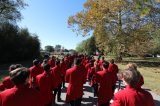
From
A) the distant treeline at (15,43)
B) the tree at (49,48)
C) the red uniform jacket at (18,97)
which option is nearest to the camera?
the red uniform jacket at (18,97)

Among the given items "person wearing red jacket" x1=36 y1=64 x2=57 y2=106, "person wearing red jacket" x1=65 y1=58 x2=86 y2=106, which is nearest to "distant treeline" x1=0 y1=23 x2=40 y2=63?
Result: "person wearing red jacket" x1=65 y1=58 x2=86 y2=106

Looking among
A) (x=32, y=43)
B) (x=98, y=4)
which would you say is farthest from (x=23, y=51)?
(x=98, y=4)

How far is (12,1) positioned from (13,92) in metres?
53.0

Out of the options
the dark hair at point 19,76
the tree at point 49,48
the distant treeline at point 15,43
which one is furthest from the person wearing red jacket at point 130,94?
the tree at point 49,48

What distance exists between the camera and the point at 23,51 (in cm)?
5275

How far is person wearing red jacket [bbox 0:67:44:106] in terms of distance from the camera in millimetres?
4812

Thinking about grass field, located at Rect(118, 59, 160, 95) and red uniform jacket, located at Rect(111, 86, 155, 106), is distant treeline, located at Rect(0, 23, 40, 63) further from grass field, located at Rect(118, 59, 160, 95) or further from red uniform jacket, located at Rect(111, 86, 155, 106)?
red uniform jacket, located at Rect(111, 86, 155, 106)

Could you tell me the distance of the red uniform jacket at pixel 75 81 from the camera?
1074cm

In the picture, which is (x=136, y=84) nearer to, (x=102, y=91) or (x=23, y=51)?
(x=102, y=91)

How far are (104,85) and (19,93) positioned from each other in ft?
18.5

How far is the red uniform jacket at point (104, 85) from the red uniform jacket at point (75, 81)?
79cm

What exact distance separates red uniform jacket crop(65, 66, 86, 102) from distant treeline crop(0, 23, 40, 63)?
34.8 m

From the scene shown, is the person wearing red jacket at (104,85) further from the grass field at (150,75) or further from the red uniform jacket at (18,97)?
the grass field at (150,75)

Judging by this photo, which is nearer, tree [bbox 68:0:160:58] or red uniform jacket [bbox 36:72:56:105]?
red uniform jacket [bbox 36:72:56:105]
